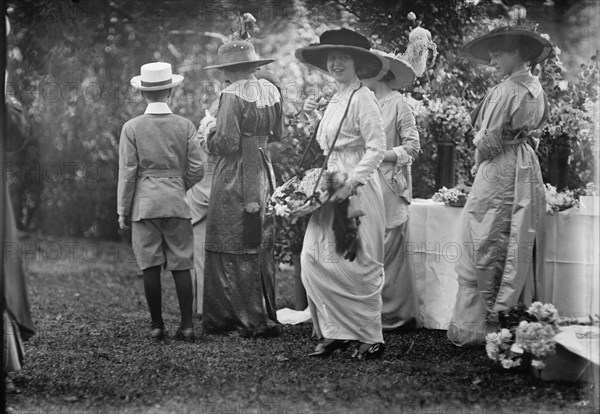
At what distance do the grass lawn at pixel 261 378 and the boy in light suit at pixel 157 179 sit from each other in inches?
22.3

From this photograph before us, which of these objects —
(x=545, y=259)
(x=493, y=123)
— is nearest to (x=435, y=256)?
(x=545, y=259)

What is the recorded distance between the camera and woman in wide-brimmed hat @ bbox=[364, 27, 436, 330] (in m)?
7.33

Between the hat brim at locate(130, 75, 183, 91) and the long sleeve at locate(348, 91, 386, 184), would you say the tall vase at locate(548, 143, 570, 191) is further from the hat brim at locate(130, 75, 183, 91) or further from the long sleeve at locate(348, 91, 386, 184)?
the hat brim at locate(130, 75, 183, 91)

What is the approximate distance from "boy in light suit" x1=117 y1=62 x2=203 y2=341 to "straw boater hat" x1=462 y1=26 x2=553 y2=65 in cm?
199

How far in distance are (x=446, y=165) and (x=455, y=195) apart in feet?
1.73

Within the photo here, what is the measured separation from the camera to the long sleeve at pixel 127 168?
23.2ft

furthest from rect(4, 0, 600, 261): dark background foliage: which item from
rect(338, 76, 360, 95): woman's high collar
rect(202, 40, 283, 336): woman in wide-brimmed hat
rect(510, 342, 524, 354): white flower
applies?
rect(510, 342, 524, 354): white flower

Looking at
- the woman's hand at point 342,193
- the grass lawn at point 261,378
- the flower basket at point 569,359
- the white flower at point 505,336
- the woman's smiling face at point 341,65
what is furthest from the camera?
the woman's smiling face at point 341,65

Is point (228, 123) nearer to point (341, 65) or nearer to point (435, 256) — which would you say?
point (341, 65)

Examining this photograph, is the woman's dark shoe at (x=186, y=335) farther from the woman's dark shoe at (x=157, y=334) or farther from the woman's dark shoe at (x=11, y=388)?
the woman's dark shoe at (x=11, y=388)

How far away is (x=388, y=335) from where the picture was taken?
7406 millimetres

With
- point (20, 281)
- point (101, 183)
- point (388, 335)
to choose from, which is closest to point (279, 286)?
point (101, 183)

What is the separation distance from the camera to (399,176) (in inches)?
293

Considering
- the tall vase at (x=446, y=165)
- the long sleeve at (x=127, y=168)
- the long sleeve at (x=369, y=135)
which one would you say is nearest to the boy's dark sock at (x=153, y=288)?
the long sleeve at (x=127, y=168)
